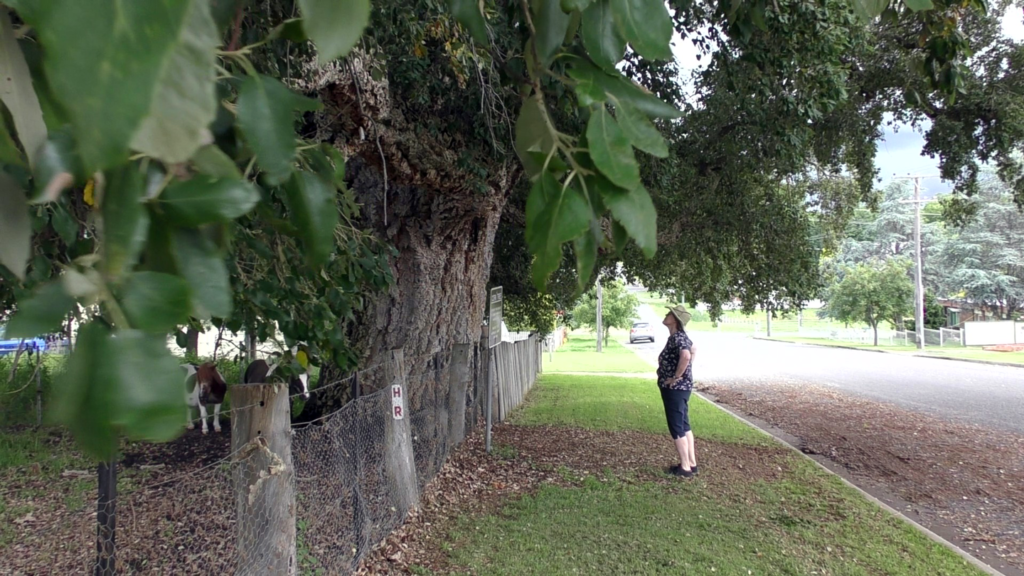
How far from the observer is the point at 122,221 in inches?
25.8

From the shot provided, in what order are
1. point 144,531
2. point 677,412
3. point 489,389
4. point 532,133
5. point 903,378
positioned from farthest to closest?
point 903,378 < point 489,389 < point 677,412 < point 144,531 < point 532,133

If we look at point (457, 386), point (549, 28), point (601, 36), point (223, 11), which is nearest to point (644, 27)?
point (601, 36)

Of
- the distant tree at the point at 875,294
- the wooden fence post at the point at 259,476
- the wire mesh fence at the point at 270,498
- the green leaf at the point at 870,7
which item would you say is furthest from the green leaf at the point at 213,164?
the distant tree at the point at 875,294

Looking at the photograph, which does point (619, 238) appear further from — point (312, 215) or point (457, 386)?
point (457, 386)

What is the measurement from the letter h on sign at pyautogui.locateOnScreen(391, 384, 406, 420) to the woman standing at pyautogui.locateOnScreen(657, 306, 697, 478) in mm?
3241

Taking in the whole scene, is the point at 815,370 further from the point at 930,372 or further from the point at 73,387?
the point at 73,387

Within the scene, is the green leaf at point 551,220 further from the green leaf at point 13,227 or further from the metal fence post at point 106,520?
the metal fence post at point 106,520

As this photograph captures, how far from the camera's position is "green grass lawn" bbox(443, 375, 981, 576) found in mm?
5418

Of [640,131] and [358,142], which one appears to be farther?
[358,142]

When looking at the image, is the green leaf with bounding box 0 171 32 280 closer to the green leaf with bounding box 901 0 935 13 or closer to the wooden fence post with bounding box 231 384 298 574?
the green leaf with bounding box 901 0 935 13

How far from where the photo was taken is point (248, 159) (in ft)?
3.42

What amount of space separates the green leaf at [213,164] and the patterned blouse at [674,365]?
7570 mm

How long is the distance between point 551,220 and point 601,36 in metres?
0.33

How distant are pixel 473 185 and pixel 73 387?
6.77 meters
